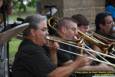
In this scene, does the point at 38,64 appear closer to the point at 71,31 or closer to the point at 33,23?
the point at 33,23

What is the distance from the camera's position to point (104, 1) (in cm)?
977

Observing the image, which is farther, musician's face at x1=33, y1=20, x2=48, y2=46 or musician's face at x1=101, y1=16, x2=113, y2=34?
musician's face at x1=101, y1=16, x2=113, y2=34

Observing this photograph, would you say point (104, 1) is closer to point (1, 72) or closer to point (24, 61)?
point (1, 72)

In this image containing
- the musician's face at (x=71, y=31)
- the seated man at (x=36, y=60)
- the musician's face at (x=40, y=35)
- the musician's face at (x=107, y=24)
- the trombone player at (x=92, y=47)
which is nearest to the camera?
the seated man at (x=36, y=60)

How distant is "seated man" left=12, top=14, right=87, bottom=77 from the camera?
4000 millimetres

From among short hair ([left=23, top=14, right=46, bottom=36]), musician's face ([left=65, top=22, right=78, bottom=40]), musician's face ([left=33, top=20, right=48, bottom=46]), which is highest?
short hair ([left=23, top=14, right=46, bottom=36])

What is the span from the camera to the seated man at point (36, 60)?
157 inches

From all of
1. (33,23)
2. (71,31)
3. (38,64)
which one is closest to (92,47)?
(71,31)

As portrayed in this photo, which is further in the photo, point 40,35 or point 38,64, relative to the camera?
point 40,35

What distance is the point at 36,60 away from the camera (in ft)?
13.4

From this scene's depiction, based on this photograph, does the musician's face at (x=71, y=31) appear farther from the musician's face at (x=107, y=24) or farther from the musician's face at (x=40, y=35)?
the musician's face at (x=107, y=24)

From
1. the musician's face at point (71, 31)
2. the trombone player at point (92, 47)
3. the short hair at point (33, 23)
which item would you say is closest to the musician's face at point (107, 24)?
the trombone player at point (92, 47)

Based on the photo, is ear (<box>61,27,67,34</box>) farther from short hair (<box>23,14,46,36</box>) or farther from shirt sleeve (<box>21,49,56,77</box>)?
shirt sleeve (<box>21,49,56,77</box>)

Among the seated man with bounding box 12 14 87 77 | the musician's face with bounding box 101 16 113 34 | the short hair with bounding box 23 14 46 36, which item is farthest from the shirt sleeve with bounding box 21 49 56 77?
the musician's face with bounding box 101 16 113 34
